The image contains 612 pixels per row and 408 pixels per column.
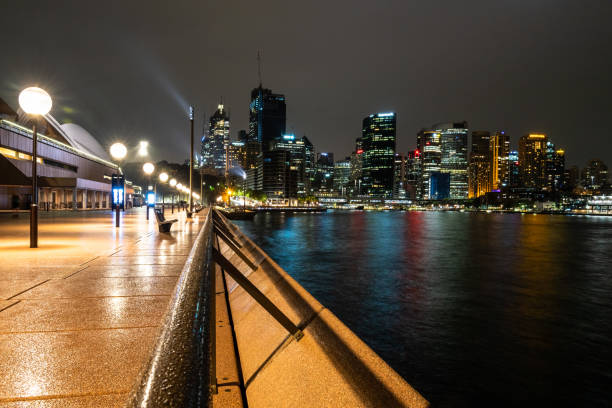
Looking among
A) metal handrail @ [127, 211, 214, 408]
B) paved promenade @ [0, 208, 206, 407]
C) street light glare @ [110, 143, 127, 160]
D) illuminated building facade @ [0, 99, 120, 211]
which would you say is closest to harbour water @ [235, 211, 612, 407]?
paved promenade @ [0, 208, 206, 407]

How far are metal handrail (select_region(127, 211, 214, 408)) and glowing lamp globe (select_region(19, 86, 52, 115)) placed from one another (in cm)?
1337

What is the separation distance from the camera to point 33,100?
1230cm

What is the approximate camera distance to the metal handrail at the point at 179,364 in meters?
0.96

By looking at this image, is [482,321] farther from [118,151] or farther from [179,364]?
[118,151]

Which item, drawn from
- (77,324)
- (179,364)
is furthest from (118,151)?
Answer: (179,364)

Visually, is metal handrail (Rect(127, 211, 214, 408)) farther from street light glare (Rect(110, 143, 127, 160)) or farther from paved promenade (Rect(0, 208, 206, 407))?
street light glare (Rect(110, 143, 127, 160))

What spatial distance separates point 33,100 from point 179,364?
14209mm

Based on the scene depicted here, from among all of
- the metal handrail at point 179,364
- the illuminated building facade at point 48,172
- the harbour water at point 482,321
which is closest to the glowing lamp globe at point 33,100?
the harbour water at point 482,321

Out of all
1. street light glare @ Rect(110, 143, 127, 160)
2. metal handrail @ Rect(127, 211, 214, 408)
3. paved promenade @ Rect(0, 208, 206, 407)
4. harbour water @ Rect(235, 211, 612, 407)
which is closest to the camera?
metal handrail @ Rect(127, 211, 214, 408)

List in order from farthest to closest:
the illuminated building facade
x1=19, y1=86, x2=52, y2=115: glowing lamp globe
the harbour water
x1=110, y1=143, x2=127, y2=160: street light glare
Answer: the illuminated building facade < x1=110, y1=143, x2=127, y2=160: street light glare < x1=19, y1=86, x2=52, y2=115: glowing lamp globe < the harbour water

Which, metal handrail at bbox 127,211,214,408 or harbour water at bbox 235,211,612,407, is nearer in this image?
metal handrail at bbox 127,211,214,408

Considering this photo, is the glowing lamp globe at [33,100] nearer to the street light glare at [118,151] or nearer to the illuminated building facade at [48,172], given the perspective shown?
the street light glare at [118,151]

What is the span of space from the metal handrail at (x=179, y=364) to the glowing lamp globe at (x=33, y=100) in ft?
43.9

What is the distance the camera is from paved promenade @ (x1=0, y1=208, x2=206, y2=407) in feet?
9.84
